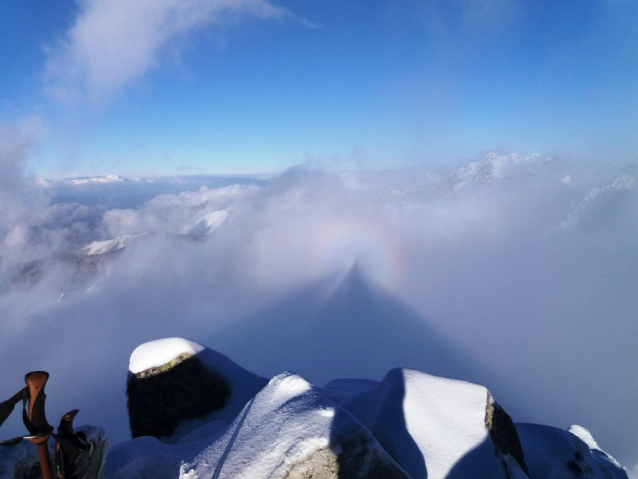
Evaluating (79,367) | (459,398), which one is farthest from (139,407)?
(79,367)

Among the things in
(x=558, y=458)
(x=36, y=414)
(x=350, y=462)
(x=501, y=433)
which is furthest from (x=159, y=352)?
(x=558, y=458)

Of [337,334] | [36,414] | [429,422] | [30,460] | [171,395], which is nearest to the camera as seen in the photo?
[36,414]

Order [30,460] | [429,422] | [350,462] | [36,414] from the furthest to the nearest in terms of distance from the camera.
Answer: [429,422] → [350,462] → [30,460] → [36,414]

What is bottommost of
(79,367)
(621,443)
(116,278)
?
(621,443)

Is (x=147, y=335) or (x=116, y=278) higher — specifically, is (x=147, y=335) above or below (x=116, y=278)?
below

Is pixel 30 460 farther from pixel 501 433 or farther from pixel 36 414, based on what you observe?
pixel 501 433

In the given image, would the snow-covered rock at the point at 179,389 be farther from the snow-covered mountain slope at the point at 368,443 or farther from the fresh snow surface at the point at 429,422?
the fresh snow surface at the point at 429,422

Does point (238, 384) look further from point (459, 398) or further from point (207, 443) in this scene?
point (459, 398)
